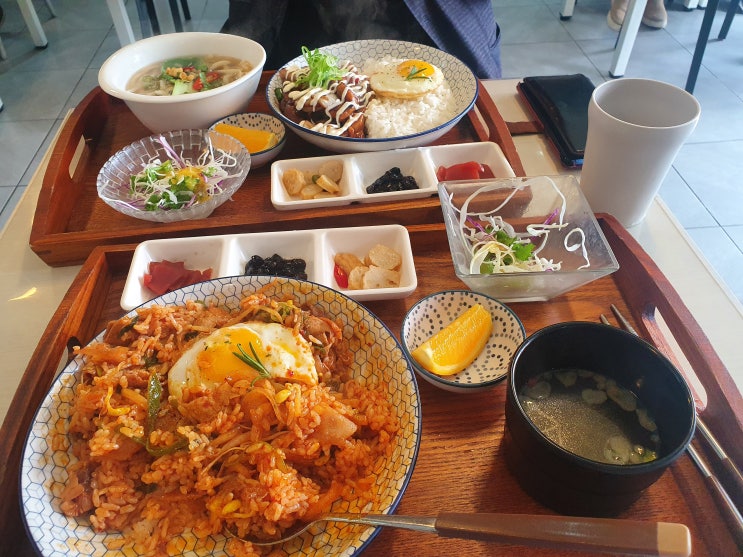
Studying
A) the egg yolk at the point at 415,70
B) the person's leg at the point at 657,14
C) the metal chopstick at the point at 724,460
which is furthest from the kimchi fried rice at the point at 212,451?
the person's leg at the point at 657,14

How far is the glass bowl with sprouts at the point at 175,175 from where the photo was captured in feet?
6.75

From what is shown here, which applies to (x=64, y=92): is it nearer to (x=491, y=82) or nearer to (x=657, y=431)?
(x=491, y=82)

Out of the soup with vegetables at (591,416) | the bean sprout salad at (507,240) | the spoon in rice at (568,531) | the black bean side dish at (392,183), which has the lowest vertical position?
the black bean side dish at (392,183)

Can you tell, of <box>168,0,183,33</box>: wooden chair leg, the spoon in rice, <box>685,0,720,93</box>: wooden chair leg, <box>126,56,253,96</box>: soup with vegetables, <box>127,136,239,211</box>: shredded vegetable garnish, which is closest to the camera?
the spoon in rice

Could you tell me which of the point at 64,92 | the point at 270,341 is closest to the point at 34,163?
the point at 64,92

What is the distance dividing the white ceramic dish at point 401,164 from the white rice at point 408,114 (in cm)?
16

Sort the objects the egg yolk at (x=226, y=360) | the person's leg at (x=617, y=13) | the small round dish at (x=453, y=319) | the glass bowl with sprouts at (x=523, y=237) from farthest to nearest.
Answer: the person's leg at (x=617, y=13) → the glass bowl with sprouts at (x=523, y=237) → the small round dish at (x=453, y=319) → the egg yolk at (x=226, y=360)

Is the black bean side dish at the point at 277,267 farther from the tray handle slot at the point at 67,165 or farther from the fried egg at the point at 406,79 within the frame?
the fried egg at the point at 406,79

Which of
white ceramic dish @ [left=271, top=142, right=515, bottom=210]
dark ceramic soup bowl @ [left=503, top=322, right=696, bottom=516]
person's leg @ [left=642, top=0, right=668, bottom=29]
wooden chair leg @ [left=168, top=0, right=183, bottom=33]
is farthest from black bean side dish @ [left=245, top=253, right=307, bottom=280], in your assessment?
person's leg @ [left=642, top=0, right=668, bottom=29]

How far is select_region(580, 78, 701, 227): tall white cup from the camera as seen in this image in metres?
1.89

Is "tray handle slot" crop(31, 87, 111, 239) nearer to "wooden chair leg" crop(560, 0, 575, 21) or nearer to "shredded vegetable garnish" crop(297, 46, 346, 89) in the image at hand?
"shredded vegetable garnish" crop(297, 46, 346, 89)

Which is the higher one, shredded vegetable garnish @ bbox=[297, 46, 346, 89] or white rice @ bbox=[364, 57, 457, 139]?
shredded vegetable garnish @ bbox=[297, 46, 346, 89]

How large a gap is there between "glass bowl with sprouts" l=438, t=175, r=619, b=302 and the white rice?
653 millimetres

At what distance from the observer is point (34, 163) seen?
4793mm
